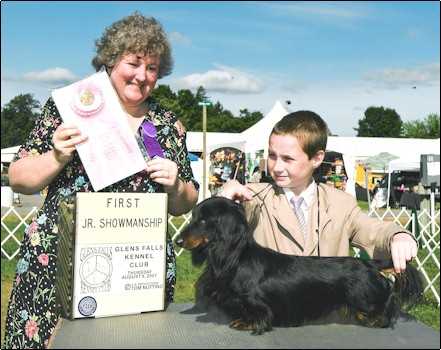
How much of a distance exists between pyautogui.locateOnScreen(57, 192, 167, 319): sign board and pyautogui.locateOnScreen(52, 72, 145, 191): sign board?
8 centimetres

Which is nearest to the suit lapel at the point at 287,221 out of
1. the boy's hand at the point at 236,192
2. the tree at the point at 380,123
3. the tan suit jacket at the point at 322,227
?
the tan suit jacket at the point at 322,227

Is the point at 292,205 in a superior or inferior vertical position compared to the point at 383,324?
superior

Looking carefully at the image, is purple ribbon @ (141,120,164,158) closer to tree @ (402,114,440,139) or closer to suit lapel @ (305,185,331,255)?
suit lapel @ (305,185,331,255)

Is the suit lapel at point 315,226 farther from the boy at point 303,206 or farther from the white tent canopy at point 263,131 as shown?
the white tent canopy at point 263,131

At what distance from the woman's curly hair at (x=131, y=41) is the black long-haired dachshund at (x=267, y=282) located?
1.86ft

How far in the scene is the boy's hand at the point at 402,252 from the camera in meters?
1.60

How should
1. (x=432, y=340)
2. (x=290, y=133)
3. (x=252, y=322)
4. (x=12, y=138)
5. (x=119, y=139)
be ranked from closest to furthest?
(x=432, y=340), (x=252, y=322), (x=119, y=139), (x=290, y=133), (x=12, y=138)

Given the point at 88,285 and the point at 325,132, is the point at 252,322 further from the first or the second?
the point at 325,132

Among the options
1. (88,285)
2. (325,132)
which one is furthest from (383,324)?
(88,285)

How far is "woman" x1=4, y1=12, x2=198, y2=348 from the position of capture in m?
1.74

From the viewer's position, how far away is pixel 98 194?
1540 mm

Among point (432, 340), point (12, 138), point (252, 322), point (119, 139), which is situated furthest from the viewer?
point (12, 138)

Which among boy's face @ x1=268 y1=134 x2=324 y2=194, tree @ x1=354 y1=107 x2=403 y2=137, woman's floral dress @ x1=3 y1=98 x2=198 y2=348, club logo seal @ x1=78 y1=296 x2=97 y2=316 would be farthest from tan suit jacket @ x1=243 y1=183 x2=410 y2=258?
tree @ x1=354 y1=107 x2=403 y2=137

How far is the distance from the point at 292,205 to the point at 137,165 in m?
0.59
